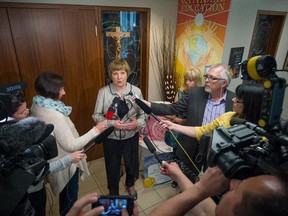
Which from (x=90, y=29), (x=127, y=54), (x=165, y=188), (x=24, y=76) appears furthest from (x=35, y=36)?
(x=165, y=188)

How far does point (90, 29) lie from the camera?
2.21 meters

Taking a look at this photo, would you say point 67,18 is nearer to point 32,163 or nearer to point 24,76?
point 24,76

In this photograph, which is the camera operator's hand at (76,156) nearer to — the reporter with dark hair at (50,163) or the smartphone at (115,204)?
the reporter with dark hair at (50,163)

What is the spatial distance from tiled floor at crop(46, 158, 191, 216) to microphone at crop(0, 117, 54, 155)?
167cm

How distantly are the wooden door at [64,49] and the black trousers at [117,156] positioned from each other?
75 centimetres

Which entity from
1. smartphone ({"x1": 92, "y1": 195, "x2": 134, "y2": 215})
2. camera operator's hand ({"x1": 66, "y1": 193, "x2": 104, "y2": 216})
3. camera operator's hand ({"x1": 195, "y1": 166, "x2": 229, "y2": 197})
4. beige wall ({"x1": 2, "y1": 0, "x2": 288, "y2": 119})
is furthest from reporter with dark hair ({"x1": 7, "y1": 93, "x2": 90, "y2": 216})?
beige wall ({"x1": 2, "y1": 0, "x2": 288, "y2": 119})

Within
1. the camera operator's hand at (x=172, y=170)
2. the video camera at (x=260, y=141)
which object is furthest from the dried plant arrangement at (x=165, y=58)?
the video camera at (x=260, y=141)

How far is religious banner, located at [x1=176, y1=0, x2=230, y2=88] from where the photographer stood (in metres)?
2.20

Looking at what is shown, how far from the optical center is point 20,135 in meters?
0.62

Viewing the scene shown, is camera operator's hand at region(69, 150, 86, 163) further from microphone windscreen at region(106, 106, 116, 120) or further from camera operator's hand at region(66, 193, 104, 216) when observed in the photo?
camera operator's hand at region(66, 193, 104, 216)

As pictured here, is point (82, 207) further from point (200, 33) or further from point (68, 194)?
point (200, 33)

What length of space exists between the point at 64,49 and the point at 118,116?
987 millimetres

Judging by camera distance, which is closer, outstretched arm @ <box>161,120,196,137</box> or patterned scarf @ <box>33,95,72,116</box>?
patterned scarf @ <box>33,95,72,116</box>

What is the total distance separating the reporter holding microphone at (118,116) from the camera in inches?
71.9
